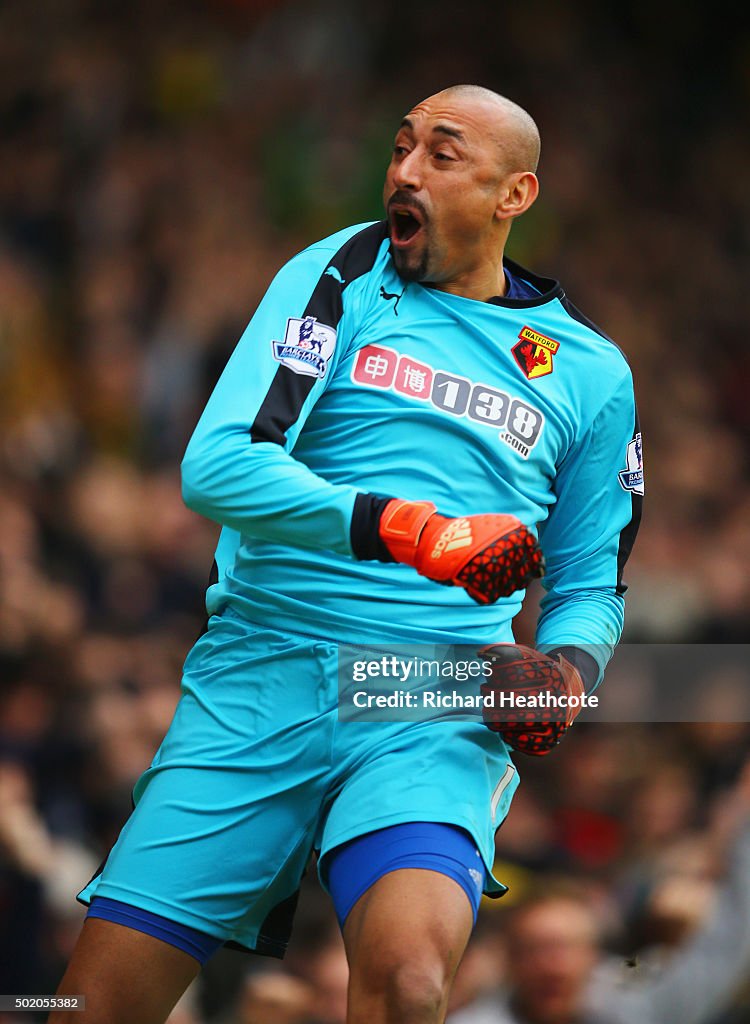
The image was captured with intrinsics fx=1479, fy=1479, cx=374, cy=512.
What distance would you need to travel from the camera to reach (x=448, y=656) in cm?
285

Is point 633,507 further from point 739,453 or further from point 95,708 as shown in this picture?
point 739,453

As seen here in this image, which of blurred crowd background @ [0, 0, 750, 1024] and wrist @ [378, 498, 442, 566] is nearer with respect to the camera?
wrist @ [378, 498, 442, 566]

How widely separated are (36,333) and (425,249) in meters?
4.40

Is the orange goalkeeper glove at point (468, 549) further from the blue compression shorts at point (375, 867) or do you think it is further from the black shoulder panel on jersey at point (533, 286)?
the black shoulder panel on jersey at point (533, 286)

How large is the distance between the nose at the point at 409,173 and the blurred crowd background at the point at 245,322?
2227mm

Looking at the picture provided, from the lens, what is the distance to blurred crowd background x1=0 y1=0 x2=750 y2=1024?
5141mm

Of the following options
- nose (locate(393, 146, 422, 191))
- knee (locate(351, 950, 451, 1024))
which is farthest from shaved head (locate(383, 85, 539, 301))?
knee (locate(351, 950, 451, 1024))

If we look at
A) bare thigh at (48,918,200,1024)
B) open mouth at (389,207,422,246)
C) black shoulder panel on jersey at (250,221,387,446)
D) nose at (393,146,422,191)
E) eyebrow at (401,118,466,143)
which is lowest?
bare thigh at (48,918,200,1024)

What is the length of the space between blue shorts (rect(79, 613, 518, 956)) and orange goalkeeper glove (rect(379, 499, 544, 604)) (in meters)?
0.36

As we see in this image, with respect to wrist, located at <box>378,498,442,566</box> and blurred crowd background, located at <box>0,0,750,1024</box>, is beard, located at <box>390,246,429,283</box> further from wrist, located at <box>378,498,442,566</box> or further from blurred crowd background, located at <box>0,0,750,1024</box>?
blurred crowd background, located at <box>0,0,750,1024</box>

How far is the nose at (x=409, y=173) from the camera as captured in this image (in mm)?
2969

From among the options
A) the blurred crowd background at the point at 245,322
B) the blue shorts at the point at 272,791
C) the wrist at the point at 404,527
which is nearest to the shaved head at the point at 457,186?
the wrist at the point at 404,527

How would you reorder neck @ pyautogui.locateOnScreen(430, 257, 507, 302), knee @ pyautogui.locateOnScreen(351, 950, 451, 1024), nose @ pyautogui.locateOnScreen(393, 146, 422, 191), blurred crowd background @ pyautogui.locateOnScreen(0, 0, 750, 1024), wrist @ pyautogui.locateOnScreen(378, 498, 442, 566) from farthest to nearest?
blurred crowd background @ pyautogui.locateOnScreen(0, 0, 750, 1024) → neck @ pyautogui.locateOnScreen(430, 257, 507, 302) → nose @ pyautogui.locateOnScreen(393, 146, 422, 191) → wrist @ pyautogui.locateOnScreen(378, 498, 442, 566) → knee @ pyautogui.locateOnScreen(351, 950, 451, 1024)

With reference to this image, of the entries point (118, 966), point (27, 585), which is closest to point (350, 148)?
point (27, 585)
